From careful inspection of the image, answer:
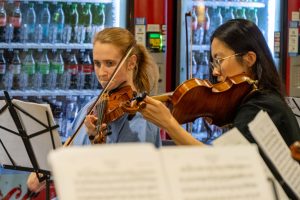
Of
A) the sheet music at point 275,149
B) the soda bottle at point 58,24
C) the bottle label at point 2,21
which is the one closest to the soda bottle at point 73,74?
the soda bottle at point 58,24

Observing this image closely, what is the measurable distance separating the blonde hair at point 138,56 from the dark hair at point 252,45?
0.37 meters

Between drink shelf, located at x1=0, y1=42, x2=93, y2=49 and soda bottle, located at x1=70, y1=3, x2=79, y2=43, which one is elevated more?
soda bottle, located at x1=70, y1=3, x2=79, y2=43

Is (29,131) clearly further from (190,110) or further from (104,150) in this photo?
(104,150)

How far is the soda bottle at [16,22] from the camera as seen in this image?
12.7 feet

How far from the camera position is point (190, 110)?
2154mm

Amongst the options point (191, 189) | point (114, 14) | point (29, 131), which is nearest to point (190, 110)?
point (29, 131)

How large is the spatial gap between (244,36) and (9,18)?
2274mm

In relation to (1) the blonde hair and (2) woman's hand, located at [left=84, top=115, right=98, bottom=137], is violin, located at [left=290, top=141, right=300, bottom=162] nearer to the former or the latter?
(2) woman's hand, located at [left=84, top=115, right=98, bottom=137]

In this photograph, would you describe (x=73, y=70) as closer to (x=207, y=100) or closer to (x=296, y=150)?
(x=207, y=100)

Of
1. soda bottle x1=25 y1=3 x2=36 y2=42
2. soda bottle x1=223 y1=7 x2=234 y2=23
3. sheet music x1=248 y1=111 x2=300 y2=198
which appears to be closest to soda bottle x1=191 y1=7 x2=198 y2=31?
soda bottle x1=223 y1=7 x2=234 y2=23

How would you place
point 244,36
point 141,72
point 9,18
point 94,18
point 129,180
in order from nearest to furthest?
point 129,180 → point 244,36 → point 141,72 → point 9,18 → point 94,18

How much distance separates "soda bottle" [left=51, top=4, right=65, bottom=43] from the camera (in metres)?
3.95

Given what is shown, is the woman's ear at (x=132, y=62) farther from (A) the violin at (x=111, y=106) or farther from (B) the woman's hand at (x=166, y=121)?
(B) the woman's hand at (x=166, y=121)

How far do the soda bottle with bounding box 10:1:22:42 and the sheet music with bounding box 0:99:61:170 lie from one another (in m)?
1.69
